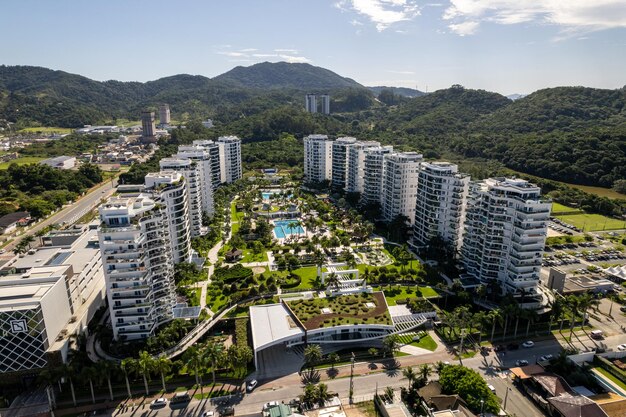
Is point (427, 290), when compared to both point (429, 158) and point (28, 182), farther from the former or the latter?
point (28, 182)

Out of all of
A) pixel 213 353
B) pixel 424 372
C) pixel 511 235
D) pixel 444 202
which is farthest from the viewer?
pixel 444 202

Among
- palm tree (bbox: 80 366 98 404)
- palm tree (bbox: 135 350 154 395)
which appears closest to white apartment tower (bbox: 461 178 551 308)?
palm tree (bbox: 135 350 154 395)

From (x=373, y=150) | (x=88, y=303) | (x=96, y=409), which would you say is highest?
(x=373, y=150)

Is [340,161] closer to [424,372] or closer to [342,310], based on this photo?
[342,310]

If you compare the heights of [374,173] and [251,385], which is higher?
[374,173]

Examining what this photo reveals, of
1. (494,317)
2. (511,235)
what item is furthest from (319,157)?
(494,317)

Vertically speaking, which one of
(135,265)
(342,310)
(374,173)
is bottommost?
(342,310)

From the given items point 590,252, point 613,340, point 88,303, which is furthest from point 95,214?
point 590,252
